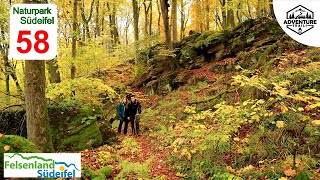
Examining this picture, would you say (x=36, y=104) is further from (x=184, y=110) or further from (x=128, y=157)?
(x=184, y=110)

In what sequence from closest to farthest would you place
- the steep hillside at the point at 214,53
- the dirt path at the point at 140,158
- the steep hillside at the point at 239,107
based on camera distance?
the steep hillside at the point at 239,107
the dirt path at the point at 140,158
the steep hillside at the point at 214,53

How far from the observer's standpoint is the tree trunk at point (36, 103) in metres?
5.46

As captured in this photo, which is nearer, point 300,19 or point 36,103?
point 300,19

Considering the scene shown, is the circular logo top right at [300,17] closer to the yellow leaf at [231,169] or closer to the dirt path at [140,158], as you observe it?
the yellow leaf at [231,169]

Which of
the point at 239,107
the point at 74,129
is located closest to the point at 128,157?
the point at 74,129

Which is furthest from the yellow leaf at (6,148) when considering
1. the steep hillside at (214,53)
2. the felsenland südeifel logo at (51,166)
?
the steep hillside at (214,53)

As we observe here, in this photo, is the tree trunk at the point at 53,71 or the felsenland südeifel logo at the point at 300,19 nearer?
the felsenland südeifel logo at the point at 300,19

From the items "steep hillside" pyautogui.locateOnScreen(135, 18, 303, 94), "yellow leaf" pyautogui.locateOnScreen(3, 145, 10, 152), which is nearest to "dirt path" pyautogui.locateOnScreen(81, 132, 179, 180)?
"yellow leaf" pyautogui.locateOnScreen(3, 145, 10, 152)

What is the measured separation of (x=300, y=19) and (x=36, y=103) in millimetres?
4845

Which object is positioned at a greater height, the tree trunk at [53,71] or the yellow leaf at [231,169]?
the tree trunk at [53,71]

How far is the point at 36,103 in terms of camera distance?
5562 millimetres

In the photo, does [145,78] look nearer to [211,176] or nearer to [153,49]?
[153,49]

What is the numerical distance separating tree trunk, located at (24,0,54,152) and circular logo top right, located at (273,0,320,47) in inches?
172

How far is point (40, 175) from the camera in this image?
→ 3.27 metres
